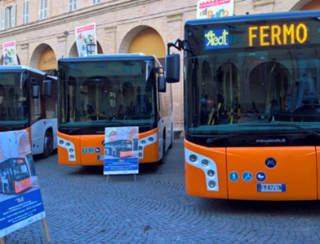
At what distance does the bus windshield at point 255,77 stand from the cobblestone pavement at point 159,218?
132 cm

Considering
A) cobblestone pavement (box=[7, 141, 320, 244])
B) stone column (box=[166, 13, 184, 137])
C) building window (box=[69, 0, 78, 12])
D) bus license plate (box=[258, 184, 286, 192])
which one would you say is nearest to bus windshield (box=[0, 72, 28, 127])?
cobblestone pavement (box=[7, 141, 320, 244])

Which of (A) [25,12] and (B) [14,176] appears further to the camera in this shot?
(A) [25,12]

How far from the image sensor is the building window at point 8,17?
2756cm

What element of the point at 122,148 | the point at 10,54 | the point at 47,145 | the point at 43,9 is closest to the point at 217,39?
the point at 122,148

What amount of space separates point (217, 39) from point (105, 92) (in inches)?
161

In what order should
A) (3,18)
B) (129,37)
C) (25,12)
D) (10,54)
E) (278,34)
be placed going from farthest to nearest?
(3,18), (10,54), (25,12), (129,37), (278,34)

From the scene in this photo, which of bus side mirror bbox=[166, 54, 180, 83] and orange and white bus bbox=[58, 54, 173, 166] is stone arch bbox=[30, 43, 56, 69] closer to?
orange and white bus bbox=[58, 54, 173, 166]

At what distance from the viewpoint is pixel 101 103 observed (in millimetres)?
8445

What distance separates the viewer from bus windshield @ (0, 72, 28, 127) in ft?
32.7

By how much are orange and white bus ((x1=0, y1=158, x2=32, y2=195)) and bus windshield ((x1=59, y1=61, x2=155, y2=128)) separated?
174 inches

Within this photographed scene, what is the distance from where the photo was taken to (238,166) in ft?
16.0

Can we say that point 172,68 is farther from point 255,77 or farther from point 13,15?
point 13,15

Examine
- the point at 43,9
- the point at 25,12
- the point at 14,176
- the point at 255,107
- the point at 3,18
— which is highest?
the point at 3,18

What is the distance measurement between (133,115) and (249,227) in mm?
4488
